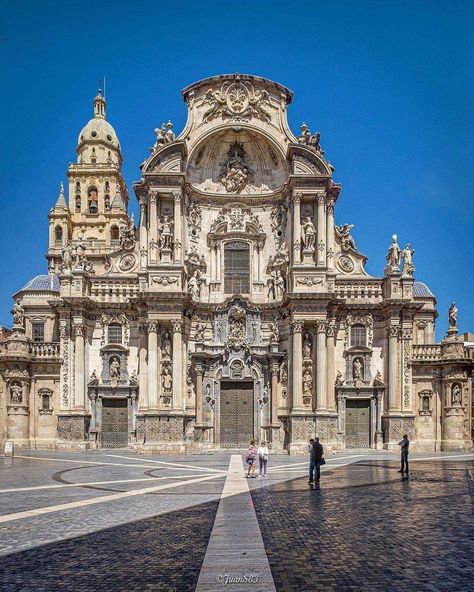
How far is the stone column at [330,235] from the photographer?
132 feet

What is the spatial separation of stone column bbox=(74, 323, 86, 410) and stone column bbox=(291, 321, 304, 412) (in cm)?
1358

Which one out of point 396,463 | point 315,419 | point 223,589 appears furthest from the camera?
point 315,419

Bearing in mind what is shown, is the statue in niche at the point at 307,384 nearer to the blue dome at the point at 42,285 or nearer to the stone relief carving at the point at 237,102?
the stone relief carving at the point at 237,102

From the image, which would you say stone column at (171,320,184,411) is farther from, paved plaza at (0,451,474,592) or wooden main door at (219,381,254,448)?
paved plaza at (0,451,474,592)

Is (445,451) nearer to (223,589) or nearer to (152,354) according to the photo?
(152,354)

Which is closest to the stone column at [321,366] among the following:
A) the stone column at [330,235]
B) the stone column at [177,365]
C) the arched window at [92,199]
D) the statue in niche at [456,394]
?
the stone column at [330,235]

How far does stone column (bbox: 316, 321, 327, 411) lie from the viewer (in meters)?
38.3

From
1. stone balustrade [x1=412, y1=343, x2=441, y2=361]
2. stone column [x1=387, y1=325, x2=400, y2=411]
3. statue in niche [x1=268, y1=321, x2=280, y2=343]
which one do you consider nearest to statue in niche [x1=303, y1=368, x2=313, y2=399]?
statue in niche [x1=268, y1=321, x2=280, y2=343]

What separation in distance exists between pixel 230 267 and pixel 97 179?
135 ft

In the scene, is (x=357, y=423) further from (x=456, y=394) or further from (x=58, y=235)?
(x=58, y=235)

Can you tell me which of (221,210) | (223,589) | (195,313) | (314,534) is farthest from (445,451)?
(223,589)

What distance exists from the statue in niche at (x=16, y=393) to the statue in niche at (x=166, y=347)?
9.99 m

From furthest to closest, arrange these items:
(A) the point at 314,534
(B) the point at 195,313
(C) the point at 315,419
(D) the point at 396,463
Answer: (B) the point at 195,313, (C) the point at 315,419, (D) the point at 396,463, (A) the point at 314,534

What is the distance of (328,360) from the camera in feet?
129
